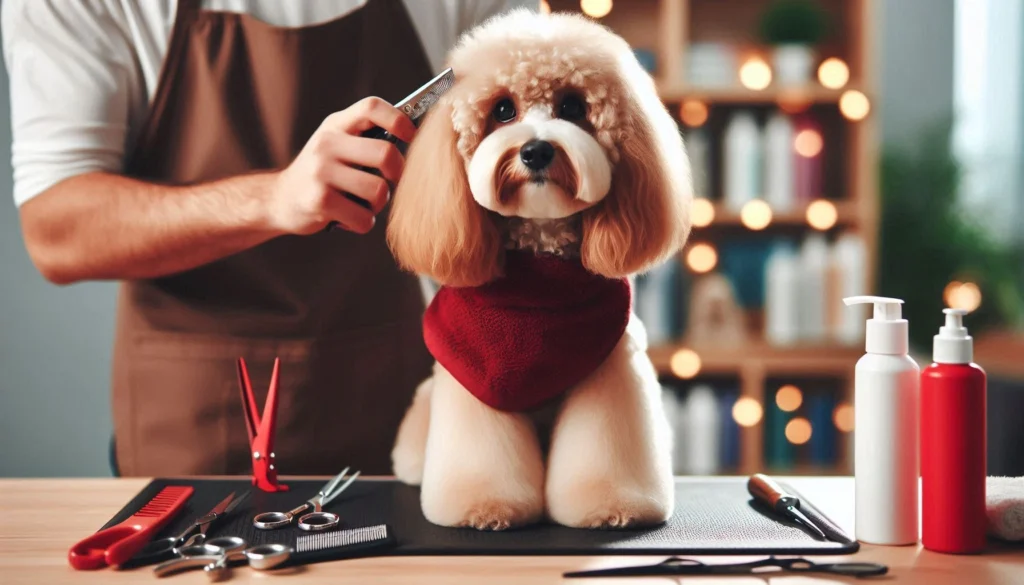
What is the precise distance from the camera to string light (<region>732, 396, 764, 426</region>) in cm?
267

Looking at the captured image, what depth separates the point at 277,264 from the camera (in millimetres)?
1275

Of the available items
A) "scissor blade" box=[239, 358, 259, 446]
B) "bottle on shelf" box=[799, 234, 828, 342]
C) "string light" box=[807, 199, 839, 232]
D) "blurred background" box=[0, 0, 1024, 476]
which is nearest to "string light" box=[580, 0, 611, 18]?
"blurred background" box=[0, 0, 1024, 476]

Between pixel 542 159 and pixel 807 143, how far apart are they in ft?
7.10

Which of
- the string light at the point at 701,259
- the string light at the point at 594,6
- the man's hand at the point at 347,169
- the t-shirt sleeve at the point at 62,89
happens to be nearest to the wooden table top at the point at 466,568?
the man's hand at the point at 347,169

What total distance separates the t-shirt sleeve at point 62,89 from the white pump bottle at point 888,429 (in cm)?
101

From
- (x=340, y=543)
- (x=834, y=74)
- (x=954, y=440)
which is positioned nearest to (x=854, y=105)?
(x=834, y=74)

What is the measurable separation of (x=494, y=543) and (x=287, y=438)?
1.89 feet

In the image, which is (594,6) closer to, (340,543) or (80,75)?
(80,75)

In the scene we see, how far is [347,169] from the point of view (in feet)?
2.99

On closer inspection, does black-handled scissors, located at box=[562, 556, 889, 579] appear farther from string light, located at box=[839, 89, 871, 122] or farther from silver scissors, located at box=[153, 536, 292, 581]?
string light, located at box=[839, 89, 871, 122]

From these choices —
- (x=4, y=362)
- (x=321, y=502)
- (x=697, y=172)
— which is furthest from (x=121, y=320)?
(x=697, y=172)

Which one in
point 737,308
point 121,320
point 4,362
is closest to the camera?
point 121,320

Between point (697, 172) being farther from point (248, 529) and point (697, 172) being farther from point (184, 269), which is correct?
point (248, 529)

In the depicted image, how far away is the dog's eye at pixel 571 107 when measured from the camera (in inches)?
30.1
